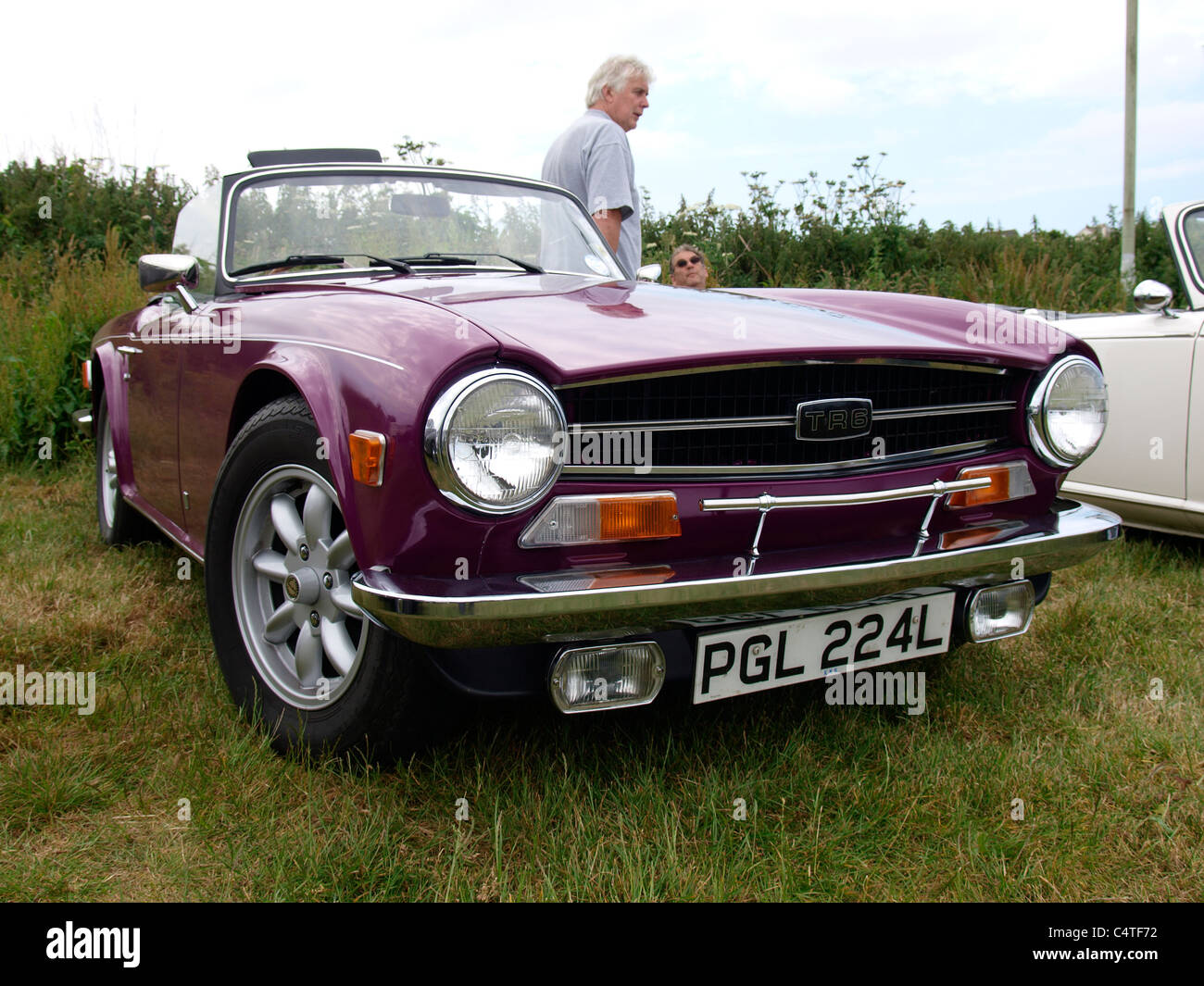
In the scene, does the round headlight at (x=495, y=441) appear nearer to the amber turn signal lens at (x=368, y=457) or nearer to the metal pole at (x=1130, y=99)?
the amber turn signal lens at (x=368, y=457)

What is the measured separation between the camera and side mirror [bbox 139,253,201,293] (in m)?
2.66

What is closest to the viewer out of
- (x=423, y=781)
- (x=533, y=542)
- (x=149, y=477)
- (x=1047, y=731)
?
(x=533, y=542)

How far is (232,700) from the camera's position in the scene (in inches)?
90.0

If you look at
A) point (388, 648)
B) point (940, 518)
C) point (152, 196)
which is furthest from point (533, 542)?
point (152, 196)

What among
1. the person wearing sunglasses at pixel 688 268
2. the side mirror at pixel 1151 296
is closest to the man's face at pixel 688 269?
the person wearing sunglasses at pixel 688 268

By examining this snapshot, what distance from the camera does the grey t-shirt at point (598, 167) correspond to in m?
4.15

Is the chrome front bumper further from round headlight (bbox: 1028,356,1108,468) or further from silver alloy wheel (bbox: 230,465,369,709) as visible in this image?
round headlight (bbox: 1028,356,1108,468)

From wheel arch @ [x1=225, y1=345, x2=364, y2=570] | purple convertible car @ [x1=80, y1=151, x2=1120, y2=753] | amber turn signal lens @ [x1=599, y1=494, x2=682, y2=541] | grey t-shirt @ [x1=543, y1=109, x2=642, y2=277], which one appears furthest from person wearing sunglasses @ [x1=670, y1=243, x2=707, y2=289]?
amber turn signal lens @ [x1=599, y1=494, x2=682, y2=541]

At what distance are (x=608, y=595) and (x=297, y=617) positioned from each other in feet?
2.63

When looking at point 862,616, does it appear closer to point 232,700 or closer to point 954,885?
point 954,885

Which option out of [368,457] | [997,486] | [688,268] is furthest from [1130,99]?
[368,457]

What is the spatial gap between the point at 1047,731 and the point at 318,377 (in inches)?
70.5

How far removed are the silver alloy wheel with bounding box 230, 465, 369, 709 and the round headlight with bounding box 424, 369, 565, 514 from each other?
0.37 metres

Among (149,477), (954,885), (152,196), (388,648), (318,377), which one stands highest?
(152,196)
